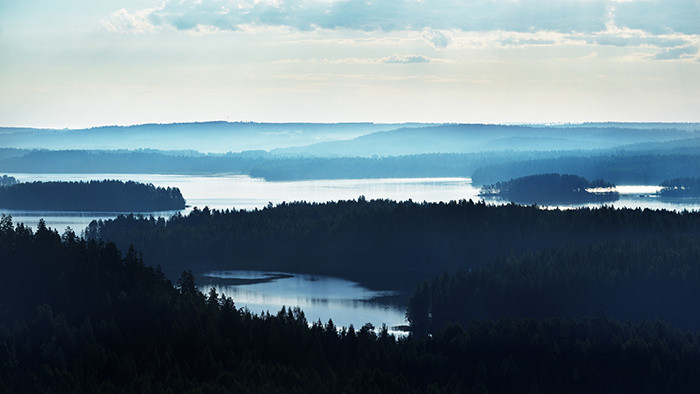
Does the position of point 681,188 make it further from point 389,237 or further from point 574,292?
point 574,292

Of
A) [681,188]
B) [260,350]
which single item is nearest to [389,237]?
[260,350]

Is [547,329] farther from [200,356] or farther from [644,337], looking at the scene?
[200,356]

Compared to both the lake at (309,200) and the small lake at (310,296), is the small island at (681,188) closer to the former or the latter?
the lake at (309,200)

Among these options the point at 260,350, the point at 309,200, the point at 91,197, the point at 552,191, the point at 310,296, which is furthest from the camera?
the point at 552,191

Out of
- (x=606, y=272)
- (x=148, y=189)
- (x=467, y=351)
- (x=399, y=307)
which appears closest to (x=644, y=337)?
(x=467, y=351)

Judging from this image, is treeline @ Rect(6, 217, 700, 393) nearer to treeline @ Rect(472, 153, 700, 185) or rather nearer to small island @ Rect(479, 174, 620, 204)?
small island @ Rect(479, 174, 620, 204)

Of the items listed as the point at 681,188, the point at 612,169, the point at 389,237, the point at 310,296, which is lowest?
the point at 310,296
